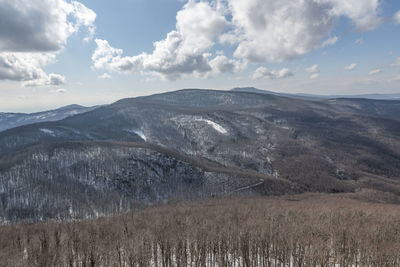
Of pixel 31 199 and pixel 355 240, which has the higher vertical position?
pixel 355 240

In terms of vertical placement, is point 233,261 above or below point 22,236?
above

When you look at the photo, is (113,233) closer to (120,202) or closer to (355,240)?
(355,240)

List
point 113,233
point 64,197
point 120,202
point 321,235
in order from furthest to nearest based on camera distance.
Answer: point 120,202
point 64,197
point 113,233
point 321,235

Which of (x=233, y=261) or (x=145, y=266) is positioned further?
(x=233, y=261)

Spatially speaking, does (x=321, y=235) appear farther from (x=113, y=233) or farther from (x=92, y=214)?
(x=92, y=214)

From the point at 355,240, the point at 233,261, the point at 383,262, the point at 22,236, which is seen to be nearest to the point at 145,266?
the point at 233,261

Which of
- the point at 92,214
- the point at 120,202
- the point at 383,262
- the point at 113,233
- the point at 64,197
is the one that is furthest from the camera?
the point at 120,202

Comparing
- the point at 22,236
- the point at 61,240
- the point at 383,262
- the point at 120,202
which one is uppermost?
the point at 383,262

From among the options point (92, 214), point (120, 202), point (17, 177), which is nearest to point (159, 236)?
point (92, 214)

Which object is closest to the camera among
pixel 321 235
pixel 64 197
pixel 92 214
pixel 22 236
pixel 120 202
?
pixel 321 235
